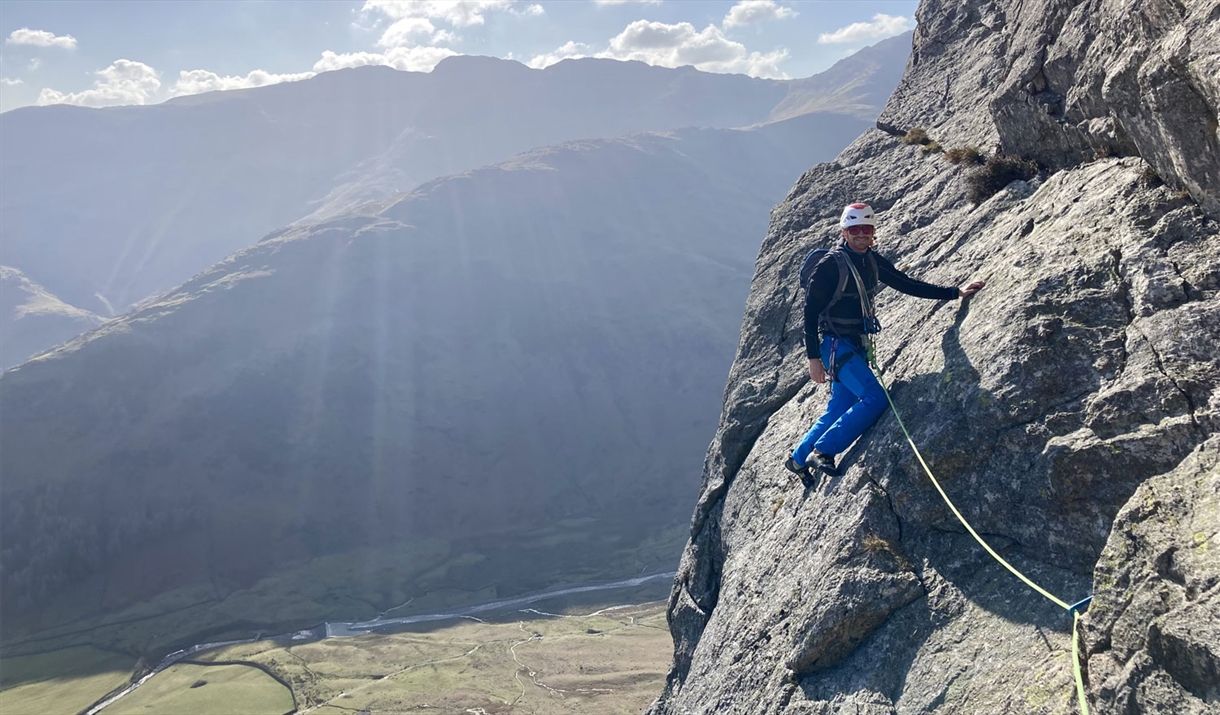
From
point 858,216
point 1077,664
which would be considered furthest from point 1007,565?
point 858,216

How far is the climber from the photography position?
14328 mm

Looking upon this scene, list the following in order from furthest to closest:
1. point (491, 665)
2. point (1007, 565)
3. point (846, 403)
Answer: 1. point (491, 665)
2. point (846, 403)
3. point (1007, 565)

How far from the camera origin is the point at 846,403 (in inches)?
587

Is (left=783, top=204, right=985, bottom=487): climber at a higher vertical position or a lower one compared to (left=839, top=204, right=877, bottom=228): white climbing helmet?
lower

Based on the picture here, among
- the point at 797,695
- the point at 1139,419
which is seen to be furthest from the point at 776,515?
the point at 1139,419

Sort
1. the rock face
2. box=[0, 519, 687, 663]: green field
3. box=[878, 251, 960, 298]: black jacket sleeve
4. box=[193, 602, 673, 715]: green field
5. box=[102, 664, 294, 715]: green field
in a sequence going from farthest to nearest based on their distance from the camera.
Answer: box=[0, 519, 687, 663]: green field → box=[102, 664, 294, 715]: green field → box=[193, 602, 673, 715]: green field → box=[878, 251, 960, 298]: black jacket sleeve → the rock face

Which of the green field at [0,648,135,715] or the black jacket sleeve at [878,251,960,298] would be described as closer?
the black jacket sleeve at [878,251,960,298]

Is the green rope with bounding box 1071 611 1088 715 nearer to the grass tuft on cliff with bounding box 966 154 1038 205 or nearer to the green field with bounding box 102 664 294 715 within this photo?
the grass tuft on cliff with bounding box 966 154 1038 205

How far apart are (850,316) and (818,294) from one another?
0.73 m

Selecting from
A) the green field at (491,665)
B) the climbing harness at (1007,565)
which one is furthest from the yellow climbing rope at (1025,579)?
the green field at (491,665)

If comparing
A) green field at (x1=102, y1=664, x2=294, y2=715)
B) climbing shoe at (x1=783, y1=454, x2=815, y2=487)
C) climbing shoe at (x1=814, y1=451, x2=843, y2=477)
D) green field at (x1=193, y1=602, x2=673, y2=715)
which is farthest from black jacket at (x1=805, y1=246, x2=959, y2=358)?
green field at (x1=102, y1=664, x2=294, y2=715)

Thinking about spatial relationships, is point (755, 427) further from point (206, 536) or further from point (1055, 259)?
point (206, 536)

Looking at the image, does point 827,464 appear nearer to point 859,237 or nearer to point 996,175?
point 859,237

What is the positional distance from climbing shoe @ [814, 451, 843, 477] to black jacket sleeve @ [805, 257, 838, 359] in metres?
1.80
